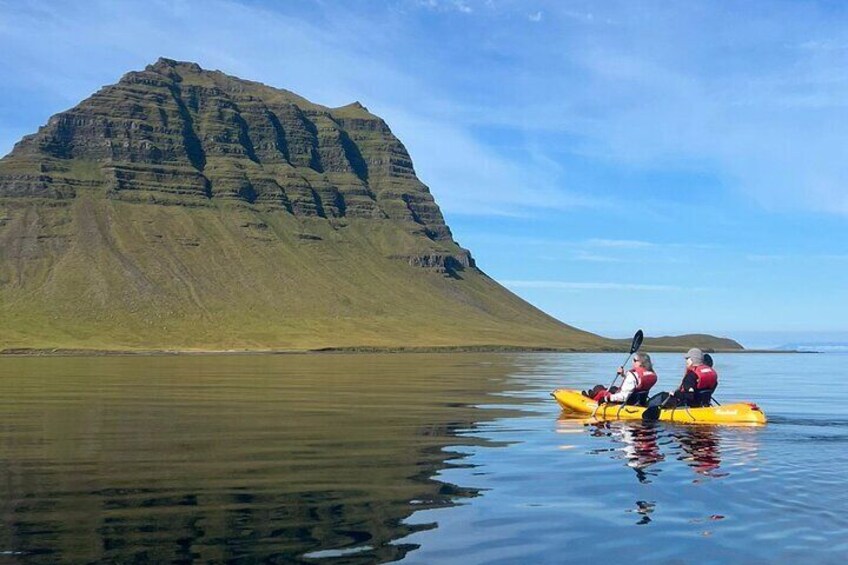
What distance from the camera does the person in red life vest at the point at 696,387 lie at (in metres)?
28.1

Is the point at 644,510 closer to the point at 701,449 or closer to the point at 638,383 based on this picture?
the point at 701,449

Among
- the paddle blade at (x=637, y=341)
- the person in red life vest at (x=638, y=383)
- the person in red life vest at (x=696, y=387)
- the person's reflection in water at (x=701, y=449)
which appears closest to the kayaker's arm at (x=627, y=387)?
the person in red life vest at (x=638, y=383)

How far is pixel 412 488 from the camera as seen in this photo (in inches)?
626

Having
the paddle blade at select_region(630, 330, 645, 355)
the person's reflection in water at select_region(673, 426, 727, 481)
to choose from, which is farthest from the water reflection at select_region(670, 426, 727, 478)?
the paddle blade at select_region(630, 330, 645, 355)

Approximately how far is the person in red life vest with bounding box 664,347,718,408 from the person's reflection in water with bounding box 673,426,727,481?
1.83m

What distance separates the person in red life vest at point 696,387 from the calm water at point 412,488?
190 cm

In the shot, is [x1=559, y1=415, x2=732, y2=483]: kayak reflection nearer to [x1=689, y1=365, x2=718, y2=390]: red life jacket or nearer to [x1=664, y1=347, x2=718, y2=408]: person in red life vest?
[x1=664, y1=347, x2=718, y2=408]: person in red life vest

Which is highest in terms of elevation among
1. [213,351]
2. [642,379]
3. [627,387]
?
[213,351]

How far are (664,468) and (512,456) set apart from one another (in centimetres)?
377

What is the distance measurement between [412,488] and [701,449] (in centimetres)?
891

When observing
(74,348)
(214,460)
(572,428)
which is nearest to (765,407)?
(572,428)

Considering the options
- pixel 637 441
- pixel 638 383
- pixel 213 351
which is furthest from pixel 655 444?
pixel 213 351

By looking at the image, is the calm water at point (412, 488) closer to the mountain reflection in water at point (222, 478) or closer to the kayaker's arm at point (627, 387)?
the mountain reflection in water at point (222, 478)

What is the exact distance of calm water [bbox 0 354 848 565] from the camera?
1143 cm
